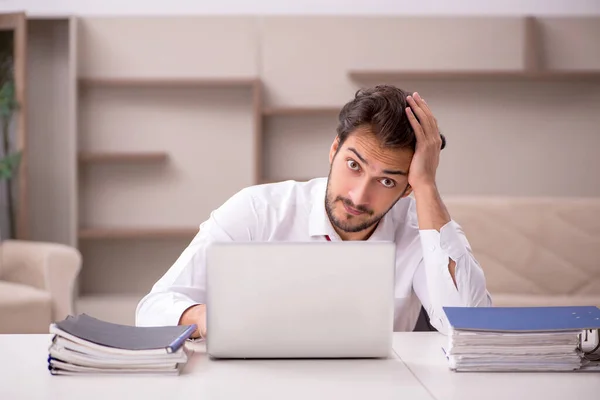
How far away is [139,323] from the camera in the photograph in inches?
67.2

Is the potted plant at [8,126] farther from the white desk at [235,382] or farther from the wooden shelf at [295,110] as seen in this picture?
the white desk at [235,382]

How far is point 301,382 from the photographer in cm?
117

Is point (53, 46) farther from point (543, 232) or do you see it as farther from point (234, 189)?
point (543, 232)

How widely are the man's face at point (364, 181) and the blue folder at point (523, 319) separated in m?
0.59

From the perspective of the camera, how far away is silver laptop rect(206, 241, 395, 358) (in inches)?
49.3

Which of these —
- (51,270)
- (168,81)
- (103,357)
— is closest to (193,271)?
(103,357)

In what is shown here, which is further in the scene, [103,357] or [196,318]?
[196,318]

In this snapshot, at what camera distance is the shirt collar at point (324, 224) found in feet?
6.73

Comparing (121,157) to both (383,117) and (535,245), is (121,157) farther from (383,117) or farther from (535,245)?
(383,117)

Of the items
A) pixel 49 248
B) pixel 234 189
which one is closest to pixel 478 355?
pixel 49 248

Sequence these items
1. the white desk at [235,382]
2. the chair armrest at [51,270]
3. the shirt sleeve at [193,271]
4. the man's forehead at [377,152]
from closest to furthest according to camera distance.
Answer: the white desk at [235,382] < the shirt sleeve at [193,271] < the man's forehead at [377,152] < the chair armrest at [51,270]

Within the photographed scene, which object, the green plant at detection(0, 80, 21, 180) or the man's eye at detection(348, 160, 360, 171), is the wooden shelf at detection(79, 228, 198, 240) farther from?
the man's eye at detection(348, 160, 360, 171)

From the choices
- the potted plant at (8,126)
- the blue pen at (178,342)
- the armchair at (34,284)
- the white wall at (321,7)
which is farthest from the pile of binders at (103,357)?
the white wall at (321,7)

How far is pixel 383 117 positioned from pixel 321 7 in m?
2.70
